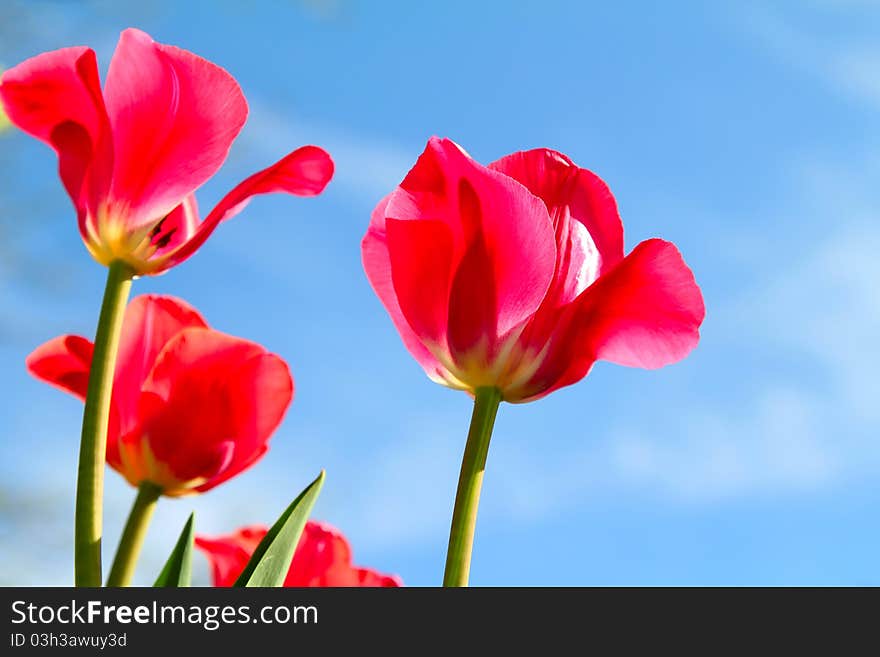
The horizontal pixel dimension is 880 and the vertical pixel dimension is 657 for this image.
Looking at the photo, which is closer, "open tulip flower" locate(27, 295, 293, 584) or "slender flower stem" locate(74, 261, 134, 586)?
"slender flower stem" locate(74, 261, 134, 586)

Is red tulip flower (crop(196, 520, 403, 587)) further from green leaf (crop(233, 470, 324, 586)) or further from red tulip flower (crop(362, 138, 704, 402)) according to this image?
red tulip flower (crop(362, 138, 704, 402))

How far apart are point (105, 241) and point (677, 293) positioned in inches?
15.4

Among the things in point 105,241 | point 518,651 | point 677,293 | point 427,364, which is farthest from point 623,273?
point 105,241

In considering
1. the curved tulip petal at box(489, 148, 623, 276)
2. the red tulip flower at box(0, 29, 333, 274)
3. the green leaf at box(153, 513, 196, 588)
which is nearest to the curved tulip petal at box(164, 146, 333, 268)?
the red tulip flower at box(0, 29, 333, 274)

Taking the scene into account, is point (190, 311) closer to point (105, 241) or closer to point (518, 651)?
point (105, 241)

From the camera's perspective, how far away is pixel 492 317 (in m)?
0.70

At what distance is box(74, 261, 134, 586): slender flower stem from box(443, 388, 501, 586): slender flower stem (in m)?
0.22

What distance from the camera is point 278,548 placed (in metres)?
0.76

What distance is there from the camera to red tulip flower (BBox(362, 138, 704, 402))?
683 mm

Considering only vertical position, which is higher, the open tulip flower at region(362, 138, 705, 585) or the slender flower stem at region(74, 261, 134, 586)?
the open tulip flower at region(362, 138, 705, 585)

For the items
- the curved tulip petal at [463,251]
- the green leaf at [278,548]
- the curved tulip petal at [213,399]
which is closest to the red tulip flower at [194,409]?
the curved tulip petal at [213,399]

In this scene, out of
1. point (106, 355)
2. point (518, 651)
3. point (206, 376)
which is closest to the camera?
point (518, 651)

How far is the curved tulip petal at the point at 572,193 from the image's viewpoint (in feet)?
2.43

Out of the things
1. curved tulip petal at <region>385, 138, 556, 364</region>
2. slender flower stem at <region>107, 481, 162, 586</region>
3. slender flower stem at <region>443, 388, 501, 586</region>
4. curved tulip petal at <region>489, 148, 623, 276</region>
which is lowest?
slender flower stem at <region>443, 388, 501, 586</region>
